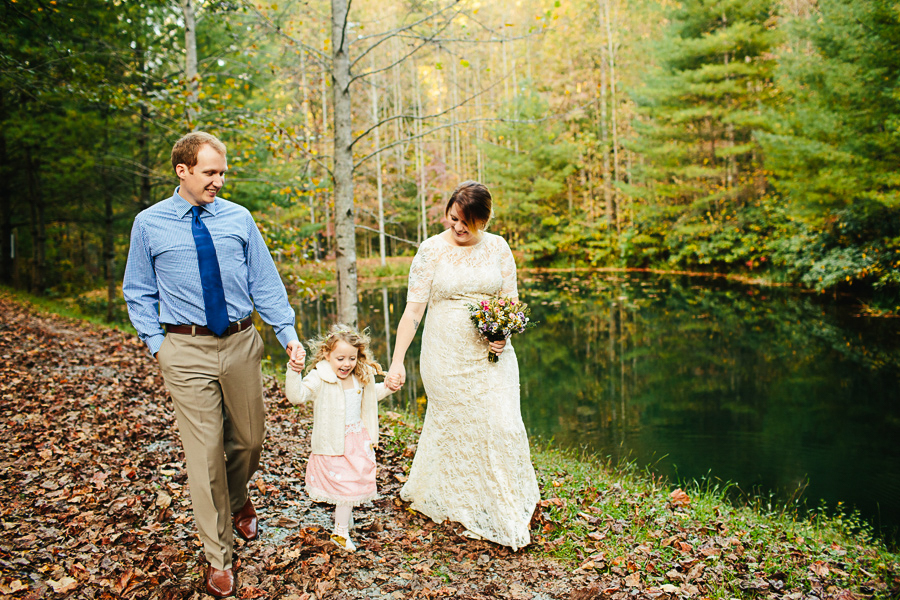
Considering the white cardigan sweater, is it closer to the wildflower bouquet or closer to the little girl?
the little girl

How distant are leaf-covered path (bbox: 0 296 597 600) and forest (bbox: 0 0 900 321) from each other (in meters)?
2.56

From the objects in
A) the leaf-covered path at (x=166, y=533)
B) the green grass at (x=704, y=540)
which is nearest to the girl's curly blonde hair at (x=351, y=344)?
the leaf-covered path at (x=166, y=533)

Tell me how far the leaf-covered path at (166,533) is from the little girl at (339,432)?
0.34 meters

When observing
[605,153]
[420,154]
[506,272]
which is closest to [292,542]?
[506,272]

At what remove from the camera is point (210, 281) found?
288cm

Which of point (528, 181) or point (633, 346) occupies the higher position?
point (528, 181)

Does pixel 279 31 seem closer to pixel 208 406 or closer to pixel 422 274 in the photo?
pixel 422 274

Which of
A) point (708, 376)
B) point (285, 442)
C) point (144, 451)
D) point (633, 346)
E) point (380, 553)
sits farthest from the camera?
point (633, 346)

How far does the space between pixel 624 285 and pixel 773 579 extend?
745 inches

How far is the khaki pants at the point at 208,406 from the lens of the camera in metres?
2.86

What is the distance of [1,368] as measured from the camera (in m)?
6.69

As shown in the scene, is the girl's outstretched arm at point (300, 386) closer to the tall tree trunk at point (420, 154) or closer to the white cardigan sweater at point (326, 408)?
the white cardigan sweater at point (326, 408)

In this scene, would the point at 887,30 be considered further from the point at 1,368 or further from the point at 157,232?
the point at 1,368

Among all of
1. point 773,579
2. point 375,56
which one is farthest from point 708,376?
point 375,56
